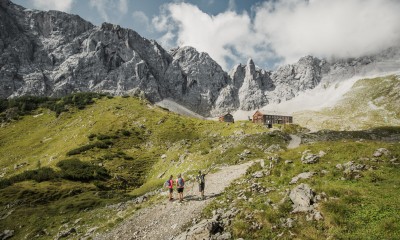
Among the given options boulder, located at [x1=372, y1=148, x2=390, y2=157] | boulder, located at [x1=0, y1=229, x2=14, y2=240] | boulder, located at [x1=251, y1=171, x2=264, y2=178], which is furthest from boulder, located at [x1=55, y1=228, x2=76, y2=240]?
boulder, located at [x1=372, y1=148, x2=390, y2=157]

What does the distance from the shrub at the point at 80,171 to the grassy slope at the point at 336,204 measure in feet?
148

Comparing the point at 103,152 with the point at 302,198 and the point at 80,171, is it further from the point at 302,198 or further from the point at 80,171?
the point at 302,198

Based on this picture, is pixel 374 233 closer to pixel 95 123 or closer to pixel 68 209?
pixel 68 209

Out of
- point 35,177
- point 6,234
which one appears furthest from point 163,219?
point 35,177

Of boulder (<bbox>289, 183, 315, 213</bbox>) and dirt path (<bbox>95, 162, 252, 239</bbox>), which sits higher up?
boulder (<bbox>289, 183, 315, 213</bbox>)

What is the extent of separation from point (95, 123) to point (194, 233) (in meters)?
102

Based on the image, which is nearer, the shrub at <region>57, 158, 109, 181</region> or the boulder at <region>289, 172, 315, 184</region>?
the boulder at <region>289, 172, 315, 184</region>

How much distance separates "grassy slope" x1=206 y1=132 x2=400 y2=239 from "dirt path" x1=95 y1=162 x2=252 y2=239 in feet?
8.41

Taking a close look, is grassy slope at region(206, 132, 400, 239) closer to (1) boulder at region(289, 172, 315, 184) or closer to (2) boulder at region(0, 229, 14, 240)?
(1) boulder at region(289, 172, 315, 184)

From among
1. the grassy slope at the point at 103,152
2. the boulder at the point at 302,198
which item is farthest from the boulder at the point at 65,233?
the boulder at the point at 302,198

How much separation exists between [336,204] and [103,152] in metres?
72.6

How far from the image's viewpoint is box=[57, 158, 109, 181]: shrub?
63.1 m

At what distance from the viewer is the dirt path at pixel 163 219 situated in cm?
2372

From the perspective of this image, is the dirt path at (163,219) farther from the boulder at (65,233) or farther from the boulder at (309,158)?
the boulder at (309,158)
